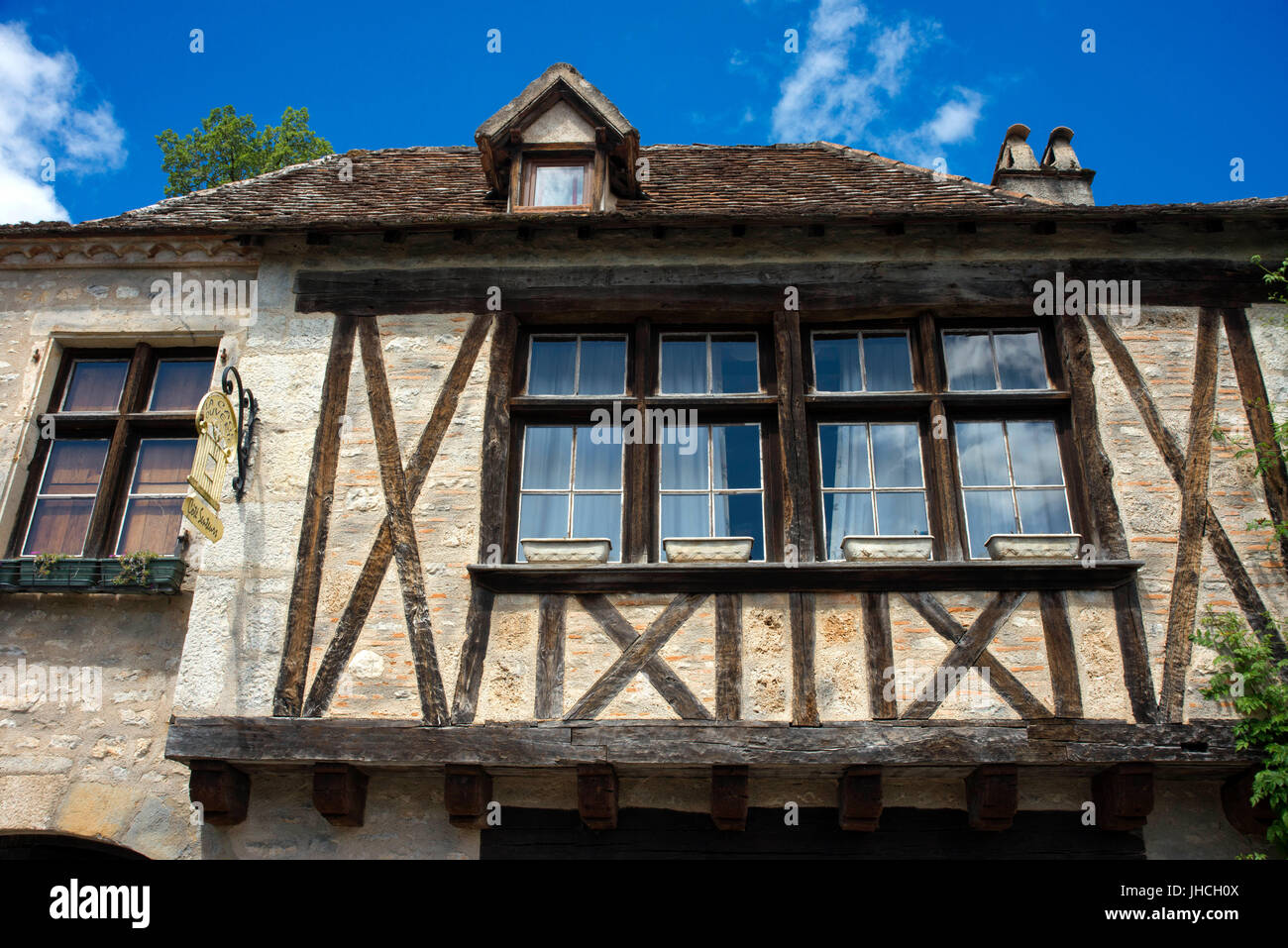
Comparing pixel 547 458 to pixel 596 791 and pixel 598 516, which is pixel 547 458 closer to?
pixel 598 516

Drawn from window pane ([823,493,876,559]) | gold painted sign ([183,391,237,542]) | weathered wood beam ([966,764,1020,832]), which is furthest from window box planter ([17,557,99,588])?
weathered wood beam ([966,764,1020,832])

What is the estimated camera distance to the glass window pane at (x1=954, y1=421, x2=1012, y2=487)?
5.96 meters

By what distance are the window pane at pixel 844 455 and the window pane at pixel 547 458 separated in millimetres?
1549

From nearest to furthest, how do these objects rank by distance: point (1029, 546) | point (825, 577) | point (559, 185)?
point (825, 577) < point (1029, 546) < point (559, 185)

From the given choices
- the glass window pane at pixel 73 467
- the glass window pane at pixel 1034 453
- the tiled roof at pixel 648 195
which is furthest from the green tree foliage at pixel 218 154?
the glass window pane at pixel 1034 453

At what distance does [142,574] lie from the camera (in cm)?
587

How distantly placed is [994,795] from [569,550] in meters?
2.54

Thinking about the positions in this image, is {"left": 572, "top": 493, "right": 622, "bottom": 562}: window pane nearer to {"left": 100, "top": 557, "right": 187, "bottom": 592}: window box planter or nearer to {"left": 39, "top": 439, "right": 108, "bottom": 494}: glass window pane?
{"left": 100, "top": 557, "right": 187, "bottom": 592}: window box planter

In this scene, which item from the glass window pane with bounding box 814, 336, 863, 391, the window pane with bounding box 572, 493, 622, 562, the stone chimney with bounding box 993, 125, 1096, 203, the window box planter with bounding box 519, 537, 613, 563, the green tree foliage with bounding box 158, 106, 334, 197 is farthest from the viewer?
the green tree foliage with bounding box 158, 106, 334, 197

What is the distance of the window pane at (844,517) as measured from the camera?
5820mm

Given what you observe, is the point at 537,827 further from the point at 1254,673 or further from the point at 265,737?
the point at 1254,673

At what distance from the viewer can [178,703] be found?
539cm

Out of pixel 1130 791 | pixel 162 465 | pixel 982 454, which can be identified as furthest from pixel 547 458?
pixel 1130 791

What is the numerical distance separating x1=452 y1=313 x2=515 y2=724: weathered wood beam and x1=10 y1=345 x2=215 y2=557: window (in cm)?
201
